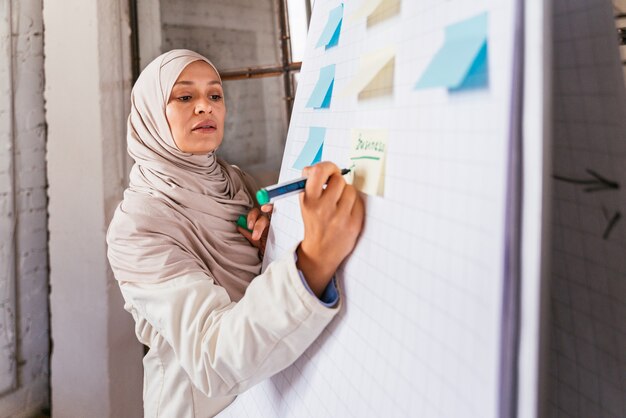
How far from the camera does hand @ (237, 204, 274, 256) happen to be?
3.23 feet

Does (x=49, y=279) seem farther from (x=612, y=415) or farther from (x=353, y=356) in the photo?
(x=612, y=415)

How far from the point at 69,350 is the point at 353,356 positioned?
60.8 inches

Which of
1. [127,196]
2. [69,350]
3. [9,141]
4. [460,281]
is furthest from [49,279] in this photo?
[460,281]

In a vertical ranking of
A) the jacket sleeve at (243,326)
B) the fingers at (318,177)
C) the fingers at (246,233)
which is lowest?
the jacket sleeve at (243,326)

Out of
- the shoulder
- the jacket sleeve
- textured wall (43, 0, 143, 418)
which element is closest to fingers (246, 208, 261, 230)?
the shoulder

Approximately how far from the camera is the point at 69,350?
5.53 ft

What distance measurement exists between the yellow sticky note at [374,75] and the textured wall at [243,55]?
101 cm

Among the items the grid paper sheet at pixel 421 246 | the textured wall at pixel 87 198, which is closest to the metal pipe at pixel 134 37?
the textured wall at pixel 87 198

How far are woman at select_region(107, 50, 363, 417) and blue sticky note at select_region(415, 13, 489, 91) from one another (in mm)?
188

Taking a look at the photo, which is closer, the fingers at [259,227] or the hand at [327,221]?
the hand at [327,221]

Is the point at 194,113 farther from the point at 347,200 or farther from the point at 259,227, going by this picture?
the point at 347,200

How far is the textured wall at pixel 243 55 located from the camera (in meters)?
1.57

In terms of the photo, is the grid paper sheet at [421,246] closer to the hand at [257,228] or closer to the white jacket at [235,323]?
the white jacket at [235,323]

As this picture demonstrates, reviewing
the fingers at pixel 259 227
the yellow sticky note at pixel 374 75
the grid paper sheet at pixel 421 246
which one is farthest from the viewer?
the fingers at pixel 259 227
